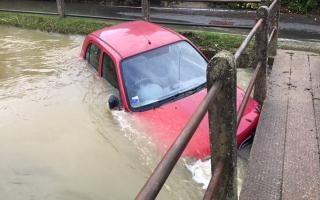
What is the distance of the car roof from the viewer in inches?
240

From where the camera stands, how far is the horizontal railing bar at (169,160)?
5.76ft

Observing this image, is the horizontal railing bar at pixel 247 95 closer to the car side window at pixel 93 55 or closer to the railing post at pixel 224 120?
the railing post at pixel 224 120

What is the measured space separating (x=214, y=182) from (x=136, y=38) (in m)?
3.92

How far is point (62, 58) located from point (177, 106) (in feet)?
16.5

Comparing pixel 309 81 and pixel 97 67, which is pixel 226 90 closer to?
pixel 309 81

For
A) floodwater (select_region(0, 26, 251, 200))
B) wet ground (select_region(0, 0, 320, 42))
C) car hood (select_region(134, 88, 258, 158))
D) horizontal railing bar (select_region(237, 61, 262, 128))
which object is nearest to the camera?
horizontal railing bar (select_region(237, 61, 262, 128))

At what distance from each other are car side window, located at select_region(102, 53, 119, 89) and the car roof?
217 millimetres

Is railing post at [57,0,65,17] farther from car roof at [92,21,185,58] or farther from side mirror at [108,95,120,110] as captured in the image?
side mirror at [108,95,120,110]

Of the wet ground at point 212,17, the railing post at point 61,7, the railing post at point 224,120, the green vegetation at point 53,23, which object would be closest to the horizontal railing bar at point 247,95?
the railing post at point 224,120

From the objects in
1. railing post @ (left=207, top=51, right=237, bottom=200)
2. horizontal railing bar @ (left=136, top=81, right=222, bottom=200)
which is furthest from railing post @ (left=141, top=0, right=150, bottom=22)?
horizontal railing bar @ (left=136, top=81, right=222, bottom=200)

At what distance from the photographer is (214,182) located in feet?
9.06

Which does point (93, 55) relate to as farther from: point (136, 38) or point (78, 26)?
point (78, 26)

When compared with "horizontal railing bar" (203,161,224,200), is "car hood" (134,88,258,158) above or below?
below

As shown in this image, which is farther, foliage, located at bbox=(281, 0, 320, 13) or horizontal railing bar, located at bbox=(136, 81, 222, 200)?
→ foliage, located at bbox=(281, 0, 320, 13)
